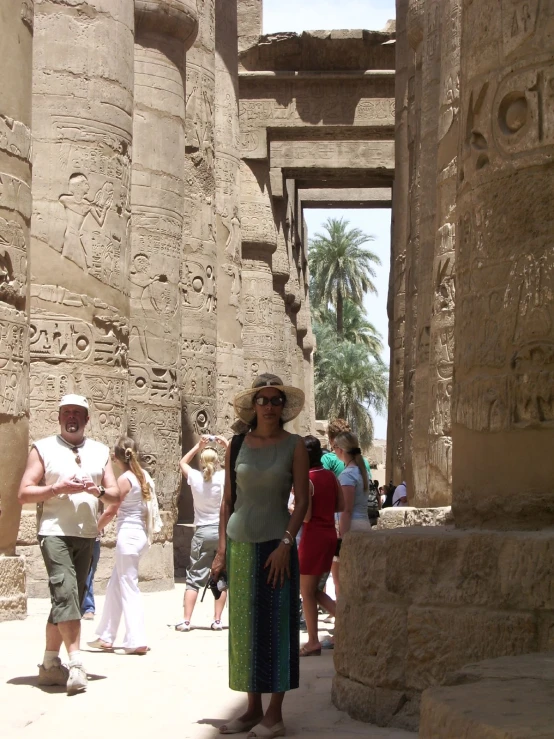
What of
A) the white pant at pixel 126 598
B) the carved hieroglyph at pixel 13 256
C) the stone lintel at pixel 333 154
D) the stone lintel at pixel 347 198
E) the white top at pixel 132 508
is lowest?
the white pant at pixel 126 598

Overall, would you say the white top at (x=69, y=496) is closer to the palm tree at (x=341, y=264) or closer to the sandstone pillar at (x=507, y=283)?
the sandstone pillar at (x=507, y=283)

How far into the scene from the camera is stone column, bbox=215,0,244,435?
1795 cm

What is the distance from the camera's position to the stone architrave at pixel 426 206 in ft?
37.2

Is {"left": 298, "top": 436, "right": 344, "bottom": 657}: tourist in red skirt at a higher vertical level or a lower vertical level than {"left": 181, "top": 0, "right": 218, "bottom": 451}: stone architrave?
lower

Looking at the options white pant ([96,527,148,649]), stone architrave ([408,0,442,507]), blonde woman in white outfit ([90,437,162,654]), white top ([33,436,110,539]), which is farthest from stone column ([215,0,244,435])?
white top ([33,436,110,539])

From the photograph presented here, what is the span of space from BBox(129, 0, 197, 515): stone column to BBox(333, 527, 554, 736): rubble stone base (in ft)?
28.1

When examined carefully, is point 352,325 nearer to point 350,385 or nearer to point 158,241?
point 350,385

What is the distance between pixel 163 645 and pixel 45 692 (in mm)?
2094

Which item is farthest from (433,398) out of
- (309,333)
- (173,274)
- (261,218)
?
(309,333)

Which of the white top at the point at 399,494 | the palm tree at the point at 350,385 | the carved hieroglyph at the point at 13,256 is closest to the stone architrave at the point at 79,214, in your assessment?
the carved hieroglyph at the point at 13,256

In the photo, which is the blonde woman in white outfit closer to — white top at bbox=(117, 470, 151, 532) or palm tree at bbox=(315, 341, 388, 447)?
white top at bbox=(117, 470, 151, 532)

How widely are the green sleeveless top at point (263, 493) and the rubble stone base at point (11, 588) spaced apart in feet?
11.1

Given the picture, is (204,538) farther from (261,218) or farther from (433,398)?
(261,218)

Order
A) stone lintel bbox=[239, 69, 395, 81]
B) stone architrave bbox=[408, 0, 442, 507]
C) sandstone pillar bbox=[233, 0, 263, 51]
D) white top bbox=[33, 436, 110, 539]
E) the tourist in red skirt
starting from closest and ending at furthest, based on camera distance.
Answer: white top bbox=[33, 436, 110, 539], the tourist in red skirt, stone architrave bbox=[408, 0, 442, 507], stone lintel bbox=[239, 69, 395, 81], sandstone pillar bbox=[233, 0, 263, 51]
